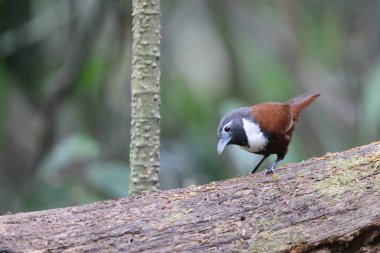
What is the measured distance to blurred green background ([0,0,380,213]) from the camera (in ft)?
16.5

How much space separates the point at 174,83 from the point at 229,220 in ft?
12.5

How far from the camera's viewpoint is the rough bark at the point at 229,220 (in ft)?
7.91

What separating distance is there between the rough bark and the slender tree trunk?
0.32m

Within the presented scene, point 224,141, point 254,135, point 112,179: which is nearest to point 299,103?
point 254,135

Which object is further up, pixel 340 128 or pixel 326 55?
pixel 326 55

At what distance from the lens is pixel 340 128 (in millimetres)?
6719

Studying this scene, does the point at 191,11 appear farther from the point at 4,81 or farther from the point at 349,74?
the point at 4,81

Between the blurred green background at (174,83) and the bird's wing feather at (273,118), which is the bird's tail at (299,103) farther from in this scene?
the blurred green background at (174,83)

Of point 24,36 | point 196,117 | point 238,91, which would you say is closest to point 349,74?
point 238,91

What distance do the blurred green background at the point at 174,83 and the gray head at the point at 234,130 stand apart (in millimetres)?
1271

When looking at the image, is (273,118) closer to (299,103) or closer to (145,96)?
(299,103)

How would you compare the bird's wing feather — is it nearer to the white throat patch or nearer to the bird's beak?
the white throat patch

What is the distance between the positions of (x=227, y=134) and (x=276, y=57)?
3270 millimetres

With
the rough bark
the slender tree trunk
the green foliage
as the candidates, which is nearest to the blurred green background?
the green foliage
